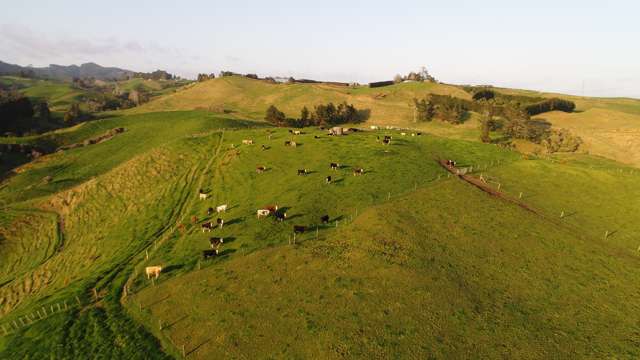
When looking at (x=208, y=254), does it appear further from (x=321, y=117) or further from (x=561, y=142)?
(x=561, y=142)

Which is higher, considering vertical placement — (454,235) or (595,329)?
(454,235)

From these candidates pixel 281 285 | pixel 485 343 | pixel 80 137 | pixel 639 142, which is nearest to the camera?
pixel 485 343

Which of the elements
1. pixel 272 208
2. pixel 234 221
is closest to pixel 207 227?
pixel 234 221

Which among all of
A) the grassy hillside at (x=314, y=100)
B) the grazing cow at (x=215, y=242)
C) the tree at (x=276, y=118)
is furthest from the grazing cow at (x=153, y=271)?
the grassy hillside at (x=314, y=100)

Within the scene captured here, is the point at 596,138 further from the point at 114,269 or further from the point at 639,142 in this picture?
the point at 114,269

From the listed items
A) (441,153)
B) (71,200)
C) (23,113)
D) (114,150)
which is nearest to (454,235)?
(441,153)

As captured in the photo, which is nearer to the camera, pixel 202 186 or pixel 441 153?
pixel 202 186

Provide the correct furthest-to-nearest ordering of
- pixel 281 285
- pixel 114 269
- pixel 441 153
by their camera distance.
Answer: pixel 441 153
pixel 114 269
pixel 281 285
